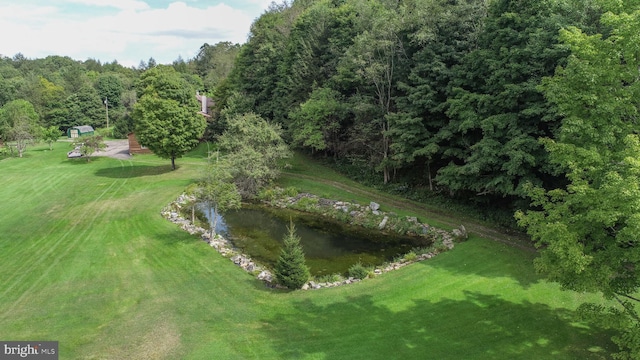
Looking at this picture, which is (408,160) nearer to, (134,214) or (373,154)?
(373,154)

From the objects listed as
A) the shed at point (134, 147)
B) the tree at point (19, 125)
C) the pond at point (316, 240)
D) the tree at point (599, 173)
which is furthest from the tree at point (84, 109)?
the tree at point (599, 173)

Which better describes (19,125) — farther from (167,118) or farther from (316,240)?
(316,240)

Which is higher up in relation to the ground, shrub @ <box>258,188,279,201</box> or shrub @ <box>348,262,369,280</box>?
shrub @ <box>258,188,279,201</box>

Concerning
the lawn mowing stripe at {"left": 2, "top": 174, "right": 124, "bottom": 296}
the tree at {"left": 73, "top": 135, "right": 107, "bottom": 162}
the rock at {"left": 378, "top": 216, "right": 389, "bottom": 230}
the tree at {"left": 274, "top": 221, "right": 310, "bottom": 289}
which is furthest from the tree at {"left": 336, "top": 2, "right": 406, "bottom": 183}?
the tree at {"left": 73, "top": 135, "right": 107, "bottom": 162}

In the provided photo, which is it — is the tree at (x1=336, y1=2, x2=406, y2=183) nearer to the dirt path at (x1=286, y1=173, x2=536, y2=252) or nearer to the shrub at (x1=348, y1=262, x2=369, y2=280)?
the dirt path at (x1=286, y1=173, x2=536, y2=252)

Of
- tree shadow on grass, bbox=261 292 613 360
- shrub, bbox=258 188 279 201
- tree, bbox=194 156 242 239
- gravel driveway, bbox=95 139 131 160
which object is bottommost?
tree shadow on grass, bbox=261 292 613 360

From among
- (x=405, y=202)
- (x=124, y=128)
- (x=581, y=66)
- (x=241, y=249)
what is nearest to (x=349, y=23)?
(x=405, y=202)

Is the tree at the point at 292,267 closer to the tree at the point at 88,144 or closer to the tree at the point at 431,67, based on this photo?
the tree at the point at 431,67
